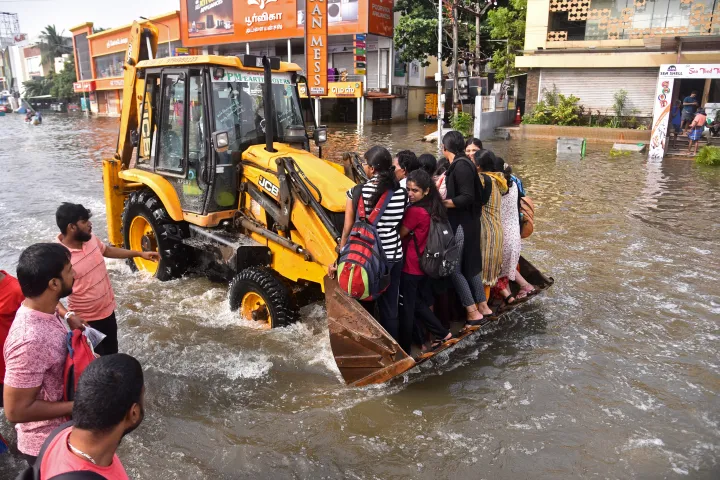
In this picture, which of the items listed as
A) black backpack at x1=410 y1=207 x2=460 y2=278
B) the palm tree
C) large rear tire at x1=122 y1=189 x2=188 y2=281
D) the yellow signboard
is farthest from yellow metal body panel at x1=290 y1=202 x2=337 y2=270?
the palm tree

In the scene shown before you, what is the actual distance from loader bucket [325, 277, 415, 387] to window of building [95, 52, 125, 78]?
44.6 metres

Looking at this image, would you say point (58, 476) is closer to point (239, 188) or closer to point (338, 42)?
point (239, 188)

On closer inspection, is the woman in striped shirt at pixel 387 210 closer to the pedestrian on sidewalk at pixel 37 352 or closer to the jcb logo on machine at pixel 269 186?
the jcb logo on machine at pixel 269 186

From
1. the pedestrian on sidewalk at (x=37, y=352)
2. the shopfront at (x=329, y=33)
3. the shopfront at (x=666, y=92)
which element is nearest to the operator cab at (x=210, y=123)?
the pedestrian on sidewalk at (x=37, y=352)

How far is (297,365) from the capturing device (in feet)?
16.0

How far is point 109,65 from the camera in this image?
148ft

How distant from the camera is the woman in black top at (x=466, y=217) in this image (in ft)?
14.7

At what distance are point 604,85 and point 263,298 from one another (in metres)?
21.9

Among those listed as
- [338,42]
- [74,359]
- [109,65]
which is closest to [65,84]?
[109,65]

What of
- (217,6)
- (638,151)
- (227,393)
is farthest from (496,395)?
(217,6)

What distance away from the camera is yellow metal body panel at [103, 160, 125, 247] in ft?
23.0

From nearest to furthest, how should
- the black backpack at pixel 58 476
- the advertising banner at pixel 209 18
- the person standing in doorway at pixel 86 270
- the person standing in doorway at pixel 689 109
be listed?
the black backpack at pixel 58 476
the person standing in doorway at pixel 86 270
the person standing in doorway at pixel 689 109
the advertising banner at pixel 209 18

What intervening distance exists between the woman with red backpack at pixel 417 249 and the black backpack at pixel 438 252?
41mm

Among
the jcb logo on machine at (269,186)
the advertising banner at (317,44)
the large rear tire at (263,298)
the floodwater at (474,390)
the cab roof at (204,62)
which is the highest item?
the advertising banner at (317,44)
